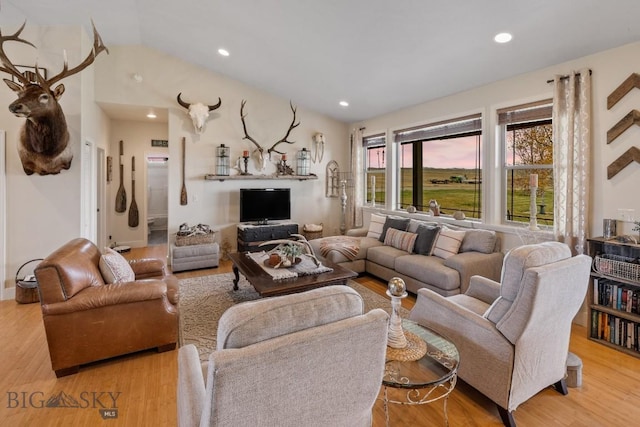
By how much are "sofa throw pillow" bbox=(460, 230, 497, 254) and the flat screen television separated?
3.27 metres

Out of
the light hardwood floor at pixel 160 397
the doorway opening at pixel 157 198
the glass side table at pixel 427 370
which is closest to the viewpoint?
the glass side table at pixel 427 370

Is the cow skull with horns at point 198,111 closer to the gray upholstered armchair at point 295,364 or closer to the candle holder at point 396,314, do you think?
the candle holder at point 396,314

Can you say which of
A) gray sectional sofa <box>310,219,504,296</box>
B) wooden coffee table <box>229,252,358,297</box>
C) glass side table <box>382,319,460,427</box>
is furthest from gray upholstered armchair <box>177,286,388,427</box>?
gray sectional sofa <box>310,219,504,296</box>

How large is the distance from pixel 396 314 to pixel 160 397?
1667 mm

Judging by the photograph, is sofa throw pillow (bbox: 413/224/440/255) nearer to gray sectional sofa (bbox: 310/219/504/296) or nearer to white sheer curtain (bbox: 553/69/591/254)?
gray sectional sofa (bbox: 310/219/504/296)

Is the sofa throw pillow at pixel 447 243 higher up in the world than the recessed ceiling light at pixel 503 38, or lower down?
lower down

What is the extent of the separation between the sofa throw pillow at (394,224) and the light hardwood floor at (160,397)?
7.89 feet

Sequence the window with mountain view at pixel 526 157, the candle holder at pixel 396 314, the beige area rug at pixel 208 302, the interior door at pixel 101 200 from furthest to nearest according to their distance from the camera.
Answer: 1. the interior door at pixel 101 200
2. the window with mountain view at pixel 526 157
3. the beige area rug at pixel 208 302
4. the candle holder at pixel 396 314

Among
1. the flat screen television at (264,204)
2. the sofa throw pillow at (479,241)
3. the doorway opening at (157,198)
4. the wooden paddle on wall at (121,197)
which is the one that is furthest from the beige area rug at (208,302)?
the doorway opening at (157,198)

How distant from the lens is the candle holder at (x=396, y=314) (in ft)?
5.46

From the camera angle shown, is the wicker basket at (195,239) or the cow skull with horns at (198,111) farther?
the cow skull with horns at (198,111)

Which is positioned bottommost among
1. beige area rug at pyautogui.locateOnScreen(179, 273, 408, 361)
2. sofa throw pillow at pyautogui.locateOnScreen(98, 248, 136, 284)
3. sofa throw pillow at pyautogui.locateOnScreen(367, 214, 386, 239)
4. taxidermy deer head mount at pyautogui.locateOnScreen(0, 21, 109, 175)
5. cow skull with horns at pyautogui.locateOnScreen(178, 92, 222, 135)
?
beige area rug at pyautogui.locateOnScreen(179, 273, 408, 361)

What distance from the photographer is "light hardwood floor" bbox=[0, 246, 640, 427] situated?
1947 millimetres

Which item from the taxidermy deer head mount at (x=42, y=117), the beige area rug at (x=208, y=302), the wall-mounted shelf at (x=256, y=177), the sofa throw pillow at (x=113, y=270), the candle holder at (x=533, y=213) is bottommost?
the beige area rug at (x=208, y=302)
